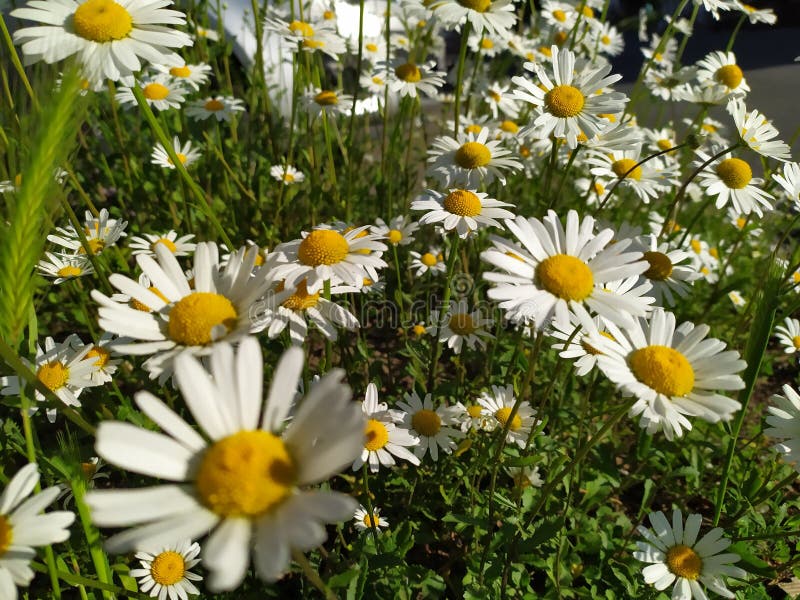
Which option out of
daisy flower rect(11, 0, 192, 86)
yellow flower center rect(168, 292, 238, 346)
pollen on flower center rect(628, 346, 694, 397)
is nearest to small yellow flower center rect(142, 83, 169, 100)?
daisy flower rect(11, 0, 192, 86)

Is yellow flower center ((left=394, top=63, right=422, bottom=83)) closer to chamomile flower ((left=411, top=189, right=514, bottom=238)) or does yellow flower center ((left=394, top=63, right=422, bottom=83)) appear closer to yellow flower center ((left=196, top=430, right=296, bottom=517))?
chamomile flower ((left=411, top=189, right=514, bottom=238))

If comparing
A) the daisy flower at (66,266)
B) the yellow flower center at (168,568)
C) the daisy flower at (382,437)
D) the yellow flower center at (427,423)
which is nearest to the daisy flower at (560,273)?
the daisy flower at (382,437)

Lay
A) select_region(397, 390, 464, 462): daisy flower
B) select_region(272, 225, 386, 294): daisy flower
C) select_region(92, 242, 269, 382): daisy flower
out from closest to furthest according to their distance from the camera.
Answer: select_region(92, 242, 269, 382): daisy flower → select_region(272, 225, 386, 294): daisy flower → select_region(397, 390, 464, 462): daisy flower

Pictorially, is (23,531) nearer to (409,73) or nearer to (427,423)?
(427,423)

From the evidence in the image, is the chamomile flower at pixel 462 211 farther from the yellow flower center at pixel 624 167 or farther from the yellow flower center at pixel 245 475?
the yellow flower center at pixel 245 475

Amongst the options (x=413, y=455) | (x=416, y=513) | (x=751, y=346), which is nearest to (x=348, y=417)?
(x=413, y=455)

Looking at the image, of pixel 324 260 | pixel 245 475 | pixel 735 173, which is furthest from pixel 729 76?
pixel 245 475

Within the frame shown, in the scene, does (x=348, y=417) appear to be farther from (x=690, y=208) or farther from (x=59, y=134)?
(x=690, y=208)

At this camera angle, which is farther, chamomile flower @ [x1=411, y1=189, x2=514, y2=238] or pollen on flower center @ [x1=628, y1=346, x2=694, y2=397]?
chamomile flower @ [x1=411, y1=189, x2=514, y2=238]
